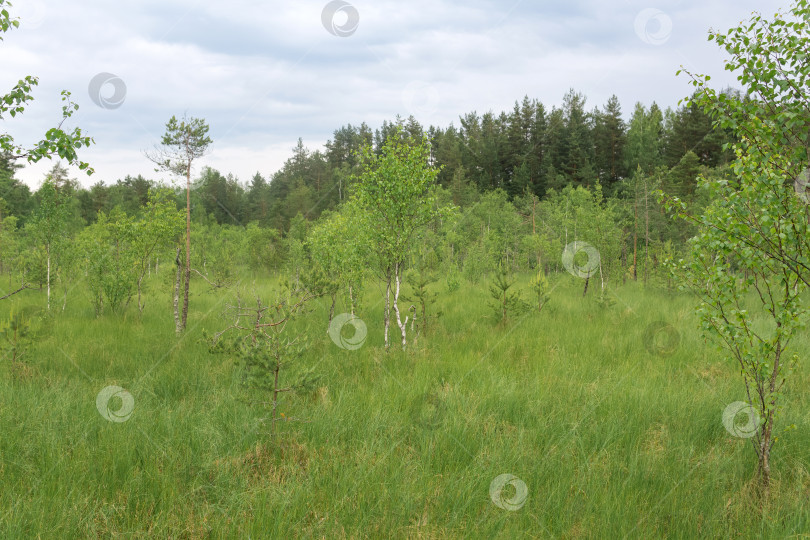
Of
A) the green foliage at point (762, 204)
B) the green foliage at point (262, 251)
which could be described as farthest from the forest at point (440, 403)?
the green foliage at point (262, 251)

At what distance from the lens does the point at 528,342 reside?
37.3 ft

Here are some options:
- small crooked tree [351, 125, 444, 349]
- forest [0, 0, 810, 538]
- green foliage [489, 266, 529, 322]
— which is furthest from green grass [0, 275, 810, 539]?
green foliage [489, 266, 529, 322]

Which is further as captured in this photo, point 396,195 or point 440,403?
point 396,195

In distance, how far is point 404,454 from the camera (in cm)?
540

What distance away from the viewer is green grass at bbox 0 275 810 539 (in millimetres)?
4105

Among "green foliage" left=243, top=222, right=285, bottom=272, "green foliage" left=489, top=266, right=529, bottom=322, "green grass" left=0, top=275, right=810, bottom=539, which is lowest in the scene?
"green grass" left=0, top=275, right=810, bottom=539

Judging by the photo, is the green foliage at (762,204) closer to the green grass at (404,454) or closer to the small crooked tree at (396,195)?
the green grass at (404,454)

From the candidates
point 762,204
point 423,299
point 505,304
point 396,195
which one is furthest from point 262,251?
point 762,204

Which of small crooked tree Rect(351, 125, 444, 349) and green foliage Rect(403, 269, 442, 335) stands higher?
small crooked tree Rect(351, 125, 444, 349)

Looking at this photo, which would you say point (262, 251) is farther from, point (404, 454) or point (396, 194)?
point (404, 454)

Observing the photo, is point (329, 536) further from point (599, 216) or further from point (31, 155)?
point (599, 216)

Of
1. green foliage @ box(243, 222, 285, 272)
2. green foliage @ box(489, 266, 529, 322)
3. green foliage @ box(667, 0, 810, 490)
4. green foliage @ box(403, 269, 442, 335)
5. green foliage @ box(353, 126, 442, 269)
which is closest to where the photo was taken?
green foliage @ box(667, 0, 810, 490)

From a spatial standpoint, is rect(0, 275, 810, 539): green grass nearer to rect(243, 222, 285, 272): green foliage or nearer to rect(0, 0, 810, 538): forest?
rect(0, 0, 810, 538): forest

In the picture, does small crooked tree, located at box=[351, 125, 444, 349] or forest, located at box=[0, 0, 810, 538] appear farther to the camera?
small crooked tree, located at box=[351, 125, 444, 349]
